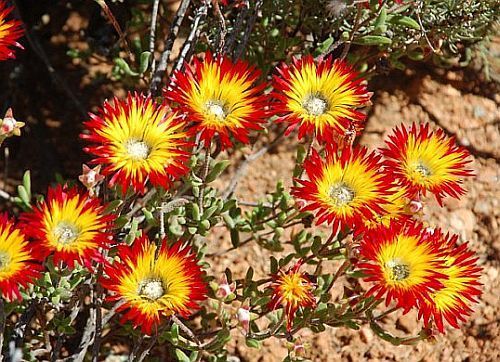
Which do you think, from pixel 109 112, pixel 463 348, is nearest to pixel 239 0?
pixel 109 112

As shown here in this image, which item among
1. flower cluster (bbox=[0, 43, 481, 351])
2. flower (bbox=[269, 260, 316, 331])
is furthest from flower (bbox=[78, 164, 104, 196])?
flower (bbox=[269, 260, 316, 331])

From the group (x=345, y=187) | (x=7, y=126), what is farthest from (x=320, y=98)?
(x=7, y=126)

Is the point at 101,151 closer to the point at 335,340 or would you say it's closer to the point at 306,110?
the point at 306,110

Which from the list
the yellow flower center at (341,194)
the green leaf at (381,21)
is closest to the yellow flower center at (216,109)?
the yellow flower center at (341,194)

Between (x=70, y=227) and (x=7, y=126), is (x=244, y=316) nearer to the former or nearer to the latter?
(x=70, y=227)

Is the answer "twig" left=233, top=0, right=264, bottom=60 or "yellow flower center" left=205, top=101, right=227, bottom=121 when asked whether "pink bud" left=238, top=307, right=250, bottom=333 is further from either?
"twig" left=233, top=0, right=264, bottom=60

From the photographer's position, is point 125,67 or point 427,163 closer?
point 427,163
